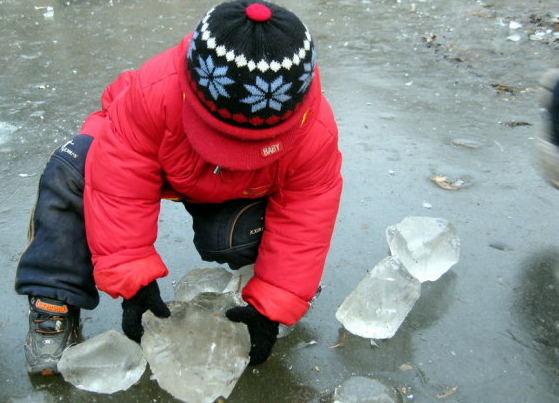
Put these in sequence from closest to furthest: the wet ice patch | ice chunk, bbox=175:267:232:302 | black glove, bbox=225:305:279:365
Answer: black glove, bbox=225:305:279:365 → ice chunk, bbox=175:267:232:302 → the wet ice patch

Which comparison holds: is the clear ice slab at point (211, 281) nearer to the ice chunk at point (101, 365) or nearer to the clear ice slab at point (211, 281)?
the clear ice slab at point (211, 281)

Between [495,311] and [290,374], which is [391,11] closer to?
[495,311]

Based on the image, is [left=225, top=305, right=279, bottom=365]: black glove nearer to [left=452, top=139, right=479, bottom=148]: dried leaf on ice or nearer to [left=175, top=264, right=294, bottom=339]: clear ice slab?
[left=175, top=264, right=294, bottom=339]: clear ice slab

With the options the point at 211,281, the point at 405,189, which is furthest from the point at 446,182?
the point at 211,281

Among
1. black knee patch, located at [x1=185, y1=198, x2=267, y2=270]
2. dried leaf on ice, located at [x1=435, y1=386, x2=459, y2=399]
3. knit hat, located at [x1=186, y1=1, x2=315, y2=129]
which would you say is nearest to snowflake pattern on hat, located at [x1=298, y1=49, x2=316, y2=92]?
knit hat, located at [x1=186, y1=1, x2=315, y2=129]

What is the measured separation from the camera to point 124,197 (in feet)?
5.18

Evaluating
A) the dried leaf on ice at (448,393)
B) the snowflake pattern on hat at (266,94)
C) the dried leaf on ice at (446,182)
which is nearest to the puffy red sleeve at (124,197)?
the snowflake pattern on hat at (266,94)

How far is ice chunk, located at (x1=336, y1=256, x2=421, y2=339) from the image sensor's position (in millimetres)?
1795

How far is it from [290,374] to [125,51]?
Result: 3464mm

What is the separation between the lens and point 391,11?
5574 mm

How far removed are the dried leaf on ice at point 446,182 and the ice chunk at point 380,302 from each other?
2.46 feet

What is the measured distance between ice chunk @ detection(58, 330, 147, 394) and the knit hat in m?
0.77

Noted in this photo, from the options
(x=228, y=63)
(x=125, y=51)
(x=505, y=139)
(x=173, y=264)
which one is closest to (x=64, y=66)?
(x=125, y=51)

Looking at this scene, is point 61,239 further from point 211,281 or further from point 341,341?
point 341,341
